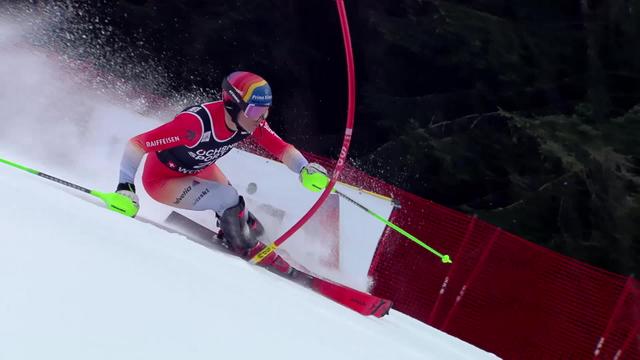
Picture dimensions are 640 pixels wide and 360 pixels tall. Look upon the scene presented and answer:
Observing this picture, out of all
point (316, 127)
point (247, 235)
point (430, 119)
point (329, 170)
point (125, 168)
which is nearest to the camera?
point (125, 168)

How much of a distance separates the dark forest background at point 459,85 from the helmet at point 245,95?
330 cm

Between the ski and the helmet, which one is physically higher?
the helmet

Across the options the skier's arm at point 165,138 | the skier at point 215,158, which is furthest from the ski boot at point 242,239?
the skier's arm at point 165,138

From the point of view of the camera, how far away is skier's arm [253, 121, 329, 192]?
19.0 ft

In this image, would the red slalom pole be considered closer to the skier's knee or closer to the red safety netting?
the skier's knee

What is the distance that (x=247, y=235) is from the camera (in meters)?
5.89

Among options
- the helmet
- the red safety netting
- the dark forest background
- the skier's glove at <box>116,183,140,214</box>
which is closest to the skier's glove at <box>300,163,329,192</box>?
the helmet

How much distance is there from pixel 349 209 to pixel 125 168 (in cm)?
223

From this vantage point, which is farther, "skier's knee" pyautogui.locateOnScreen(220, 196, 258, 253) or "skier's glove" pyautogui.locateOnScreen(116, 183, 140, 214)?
"skier's knee" pyautogui.locateOnScreen(220, 196, 258, 253)

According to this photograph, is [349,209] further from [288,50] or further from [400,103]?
[288,50]

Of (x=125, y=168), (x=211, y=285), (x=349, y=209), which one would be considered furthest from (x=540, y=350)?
(x=211, y=285)

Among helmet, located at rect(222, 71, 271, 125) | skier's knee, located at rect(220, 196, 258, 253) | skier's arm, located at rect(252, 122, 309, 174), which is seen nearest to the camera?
helmet, located at rect(222, 71, 271, 125)

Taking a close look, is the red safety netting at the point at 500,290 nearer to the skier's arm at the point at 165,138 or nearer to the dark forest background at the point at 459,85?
the dark forest background at the point at 459,85

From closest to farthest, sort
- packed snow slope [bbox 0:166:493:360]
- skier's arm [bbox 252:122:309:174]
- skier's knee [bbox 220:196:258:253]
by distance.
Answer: packed snow slope [bbox 0:166:493:360]
skier's knee [bbox 220:196:258:253]
skier's arm [bbox 252:122:309:174]
